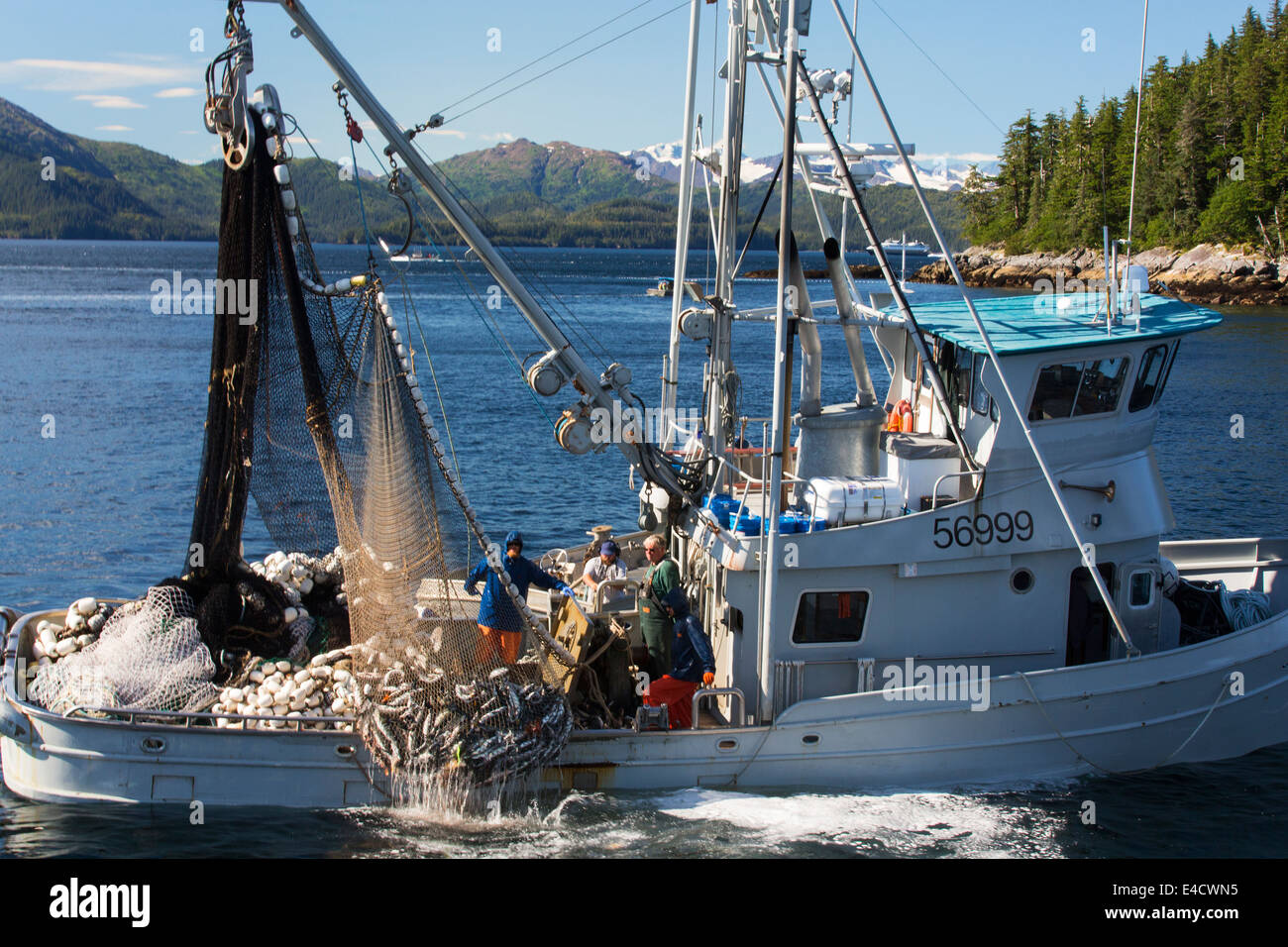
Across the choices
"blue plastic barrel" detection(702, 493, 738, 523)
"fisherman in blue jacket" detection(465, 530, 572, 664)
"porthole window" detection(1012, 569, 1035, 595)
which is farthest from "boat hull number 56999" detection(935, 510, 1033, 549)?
"fisherman in blue jacket" detection(465, 530, 572, 664)

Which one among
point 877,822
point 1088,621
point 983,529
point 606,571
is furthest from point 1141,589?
point 606,571

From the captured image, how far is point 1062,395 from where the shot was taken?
34.2 ft

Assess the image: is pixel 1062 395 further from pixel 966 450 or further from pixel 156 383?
pixel 156 383

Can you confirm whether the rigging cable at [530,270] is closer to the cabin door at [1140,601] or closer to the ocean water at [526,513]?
the ocean water at [526,513]

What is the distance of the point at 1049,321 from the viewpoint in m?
11.2

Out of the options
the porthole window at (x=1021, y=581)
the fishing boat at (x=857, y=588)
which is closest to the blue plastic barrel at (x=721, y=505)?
the fishing boat at (x=857, y=588)

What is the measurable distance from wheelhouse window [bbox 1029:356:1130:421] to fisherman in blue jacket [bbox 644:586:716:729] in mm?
3677

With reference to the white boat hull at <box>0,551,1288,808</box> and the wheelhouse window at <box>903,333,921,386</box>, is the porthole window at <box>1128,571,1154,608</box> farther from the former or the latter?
the wheelhouse window at <box>903,333,921,386</box>

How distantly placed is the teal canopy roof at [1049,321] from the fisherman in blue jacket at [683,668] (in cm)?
352

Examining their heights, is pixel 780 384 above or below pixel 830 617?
above
